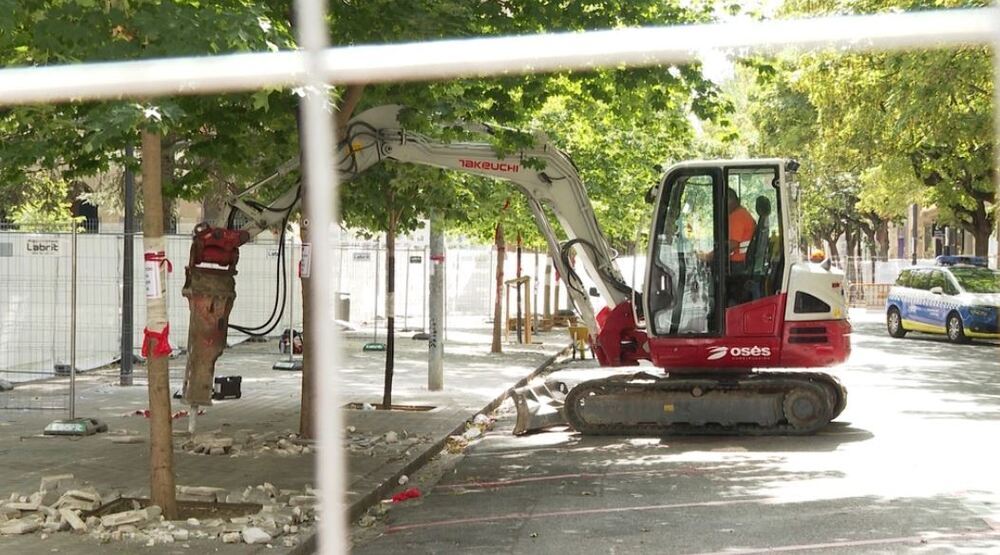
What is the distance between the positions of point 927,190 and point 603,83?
2590 centimetres

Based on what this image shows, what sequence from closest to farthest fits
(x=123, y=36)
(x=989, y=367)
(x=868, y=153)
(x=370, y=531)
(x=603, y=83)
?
(x=123, y=36) → (x=370, y=531) → (x=603, y=83) → (x=989, y=367) → (x=868, y=153)

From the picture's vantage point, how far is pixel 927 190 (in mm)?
36031

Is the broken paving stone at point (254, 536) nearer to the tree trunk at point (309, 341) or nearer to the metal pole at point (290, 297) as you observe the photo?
the tree trunk at point (309, 341)

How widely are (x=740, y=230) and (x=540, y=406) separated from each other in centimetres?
295

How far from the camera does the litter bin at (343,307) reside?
30.4 meters

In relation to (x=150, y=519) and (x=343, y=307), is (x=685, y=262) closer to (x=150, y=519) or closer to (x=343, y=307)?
(x=150, y=519)

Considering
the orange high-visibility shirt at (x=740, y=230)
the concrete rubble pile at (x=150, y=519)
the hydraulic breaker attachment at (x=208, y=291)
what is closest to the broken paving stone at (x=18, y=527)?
the concrete rubble pile at (x=150, y=519)

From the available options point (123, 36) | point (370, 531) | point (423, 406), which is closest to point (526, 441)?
point (423, 406)

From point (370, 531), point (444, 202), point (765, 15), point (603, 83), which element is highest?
point (765, 15)

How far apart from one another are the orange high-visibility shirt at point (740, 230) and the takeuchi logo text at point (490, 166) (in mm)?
2408

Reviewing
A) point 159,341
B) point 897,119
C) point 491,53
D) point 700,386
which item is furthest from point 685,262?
point 897,119

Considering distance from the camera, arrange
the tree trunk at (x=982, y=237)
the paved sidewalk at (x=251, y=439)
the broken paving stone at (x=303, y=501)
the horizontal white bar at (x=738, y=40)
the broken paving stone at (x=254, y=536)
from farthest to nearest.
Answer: the tree trunk at (x=982, y=237) < the paved sidewalk at (x=251, y=439) < the broken paving stone at (x=303, y=501) < the broken paving stone at (x=254, y=536) < the horizontal white bar at (x=738, y=40)

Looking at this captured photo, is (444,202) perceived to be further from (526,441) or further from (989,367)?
(989,367)

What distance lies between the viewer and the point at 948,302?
2797 cm
